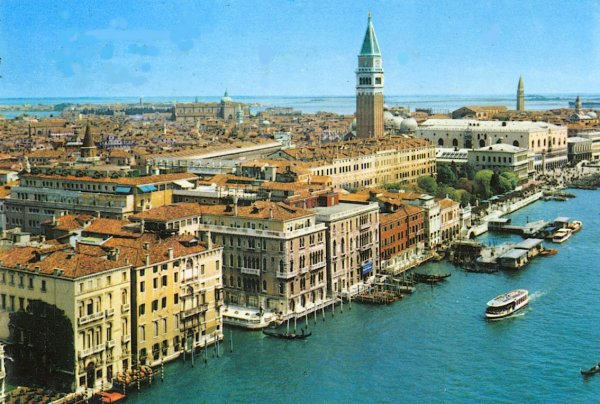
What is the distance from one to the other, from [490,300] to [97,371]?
12.0m

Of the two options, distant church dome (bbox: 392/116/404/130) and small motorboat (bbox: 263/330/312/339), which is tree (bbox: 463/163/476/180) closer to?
distant church dome (bbox: 392/116/404/130)

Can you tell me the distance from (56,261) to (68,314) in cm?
129

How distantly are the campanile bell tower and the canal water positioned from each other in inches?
1319

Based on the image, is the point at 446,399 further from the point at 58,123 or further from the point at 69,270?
the point at 58,123

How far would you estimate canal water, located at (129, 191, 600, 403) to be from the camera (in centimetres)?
1808

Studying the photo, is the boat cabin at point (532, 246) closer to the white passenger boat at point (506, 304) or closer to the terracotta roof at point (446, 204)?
the terracotta roof at point (446, 204)

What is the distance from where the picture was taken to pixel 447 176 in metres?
50.1

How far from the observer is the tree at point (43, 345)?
17312mm

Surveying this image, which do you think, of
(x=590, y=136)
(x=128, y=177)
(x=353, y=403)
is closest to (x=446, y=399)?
(x=353, y=403)

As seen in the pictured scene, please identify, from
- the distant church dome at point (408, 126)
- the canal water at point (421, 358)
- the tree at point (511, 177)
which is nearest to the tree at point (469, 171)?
the tree at point (511, 177)

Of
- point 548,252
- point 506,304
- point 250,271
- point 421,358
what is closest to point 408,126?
point 548,252

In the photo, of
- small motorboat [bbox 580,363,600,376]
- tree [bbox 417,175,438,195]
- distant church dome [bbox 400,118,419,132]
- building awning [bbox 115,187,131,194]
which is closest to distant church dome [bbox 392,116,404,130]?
distant church dome [bbox 400,118,419,132]

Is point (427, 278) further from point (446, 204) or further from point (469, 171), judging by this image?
point (469, 171)

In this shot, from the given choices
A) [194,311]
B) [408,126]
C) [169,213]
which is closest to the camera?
[194,311]
